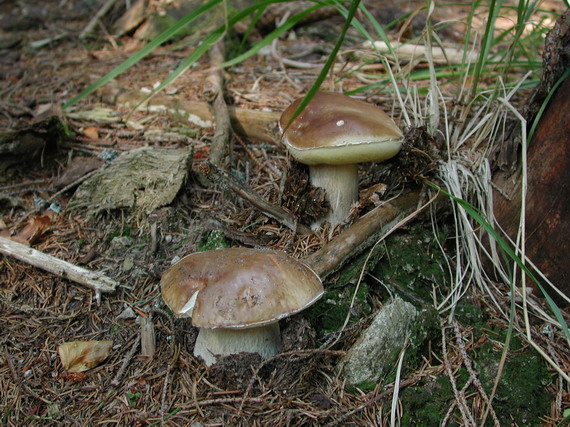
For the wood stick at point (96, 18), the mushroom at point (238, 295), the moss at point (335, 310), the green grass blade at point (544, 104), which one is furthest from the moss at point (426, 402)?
the wood stick at point (96, 18)

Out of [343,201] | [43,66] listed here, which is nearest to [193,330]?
[343,201]

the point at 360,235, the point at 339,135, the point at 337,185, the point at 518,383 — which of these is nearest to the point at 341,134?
the point at 339,135

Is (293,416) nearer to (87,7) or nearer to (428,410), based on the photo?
(428,410)

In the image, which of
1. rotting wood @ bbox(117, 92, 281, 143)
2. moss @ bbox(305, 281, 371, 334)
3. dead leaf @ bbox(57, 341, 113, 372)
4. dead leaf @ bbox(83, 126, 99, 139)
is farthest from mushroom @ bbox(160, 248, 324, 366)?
dead leaf @ bbox(83, 126, 99, 139)

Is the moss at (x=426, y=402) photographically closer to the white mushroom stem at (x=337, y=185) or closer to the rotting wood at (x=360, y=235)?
the rotting wood at (x=360, y=235)

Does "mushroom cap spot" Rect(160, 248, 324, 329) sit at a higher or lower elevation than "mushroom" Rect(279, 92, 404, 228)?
lower

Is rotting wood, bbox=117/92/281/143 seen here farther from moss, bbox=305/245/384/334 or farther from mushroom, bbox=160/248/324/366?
mushroom, bbox=160/248/324/366
